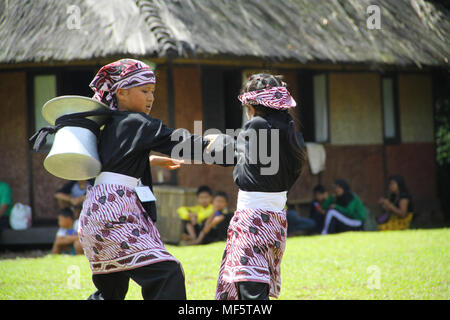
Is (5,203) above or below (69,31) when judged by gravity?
below

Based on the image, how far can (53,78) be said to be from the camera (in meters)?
10.2

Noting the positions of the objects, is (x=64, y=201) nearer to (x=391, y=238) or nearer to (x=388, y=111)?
(x=391, y=238)

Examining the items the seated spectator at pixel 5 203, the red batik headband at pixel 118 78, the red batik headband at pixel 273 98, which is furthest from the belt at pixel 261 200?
the seated spectator at pixel 5 203

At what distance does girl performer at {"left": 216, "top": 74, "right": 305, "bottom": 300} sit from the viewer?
372 centimetres

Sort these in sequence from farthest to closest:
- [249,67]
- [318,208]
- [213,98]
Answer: [249,67]
[318,208]
[213,98]

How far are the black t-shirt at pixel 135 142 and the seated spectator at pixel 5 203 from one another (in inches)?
260

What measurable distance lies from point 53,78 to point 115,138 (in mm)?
7027

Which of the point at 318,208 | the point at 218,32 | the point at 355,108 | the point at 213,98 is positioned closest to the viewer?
the point at 218,32

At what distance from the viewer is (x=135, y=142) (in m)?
3.54

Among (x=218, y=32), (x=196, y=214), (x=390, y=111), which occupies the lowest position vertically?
(x=196, y=214)

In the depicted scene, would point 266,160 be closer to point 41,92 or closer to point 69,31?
point 69,31

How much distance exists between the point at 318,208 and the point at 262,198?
6961 millimetres

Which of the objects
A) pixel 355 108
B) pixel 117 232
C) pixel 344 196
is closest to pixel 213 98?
pixel 344 196

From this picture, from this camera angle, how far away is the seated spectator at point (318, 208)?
10.5 meters
